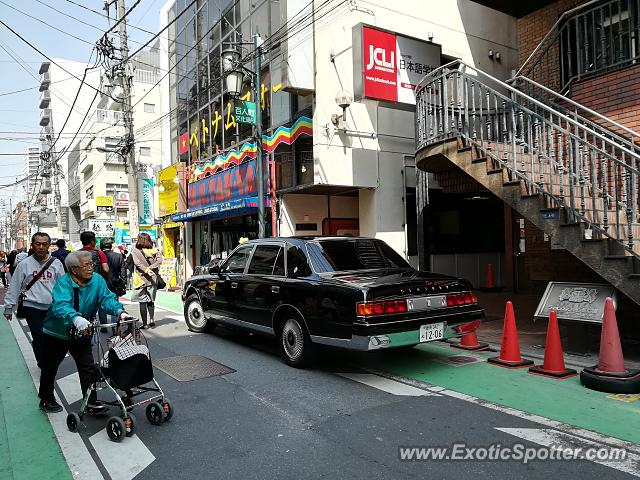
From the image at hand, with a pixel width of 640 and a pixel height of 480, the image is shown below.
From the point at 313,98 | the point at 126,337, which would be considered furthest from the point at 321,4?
the point at 126,337

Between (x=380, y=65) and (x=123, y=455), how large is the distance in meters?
10.1

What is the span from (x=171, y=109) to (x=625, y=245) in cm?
1937

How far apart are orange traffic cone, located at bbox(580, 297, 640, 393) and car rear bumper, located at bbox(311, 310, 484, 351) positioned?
5.02 ft

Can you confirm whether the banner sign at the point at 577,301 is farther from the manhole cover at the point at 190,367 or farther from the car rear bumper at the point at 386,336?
the manhole cover at the point at 190,367

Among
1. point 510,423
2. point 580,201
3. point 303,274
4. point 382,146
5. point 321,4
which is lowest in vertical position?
point 510,423

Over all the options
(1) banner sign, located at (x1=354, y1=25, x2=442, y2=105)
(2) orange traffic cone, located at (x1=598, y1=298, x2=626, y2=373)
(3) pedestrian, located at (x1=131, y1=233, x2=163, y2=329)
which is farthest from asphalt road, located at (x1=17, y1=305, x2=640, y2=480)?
(1) banner sign, located at (x1=354, y1=25, x2=442, y2=105)

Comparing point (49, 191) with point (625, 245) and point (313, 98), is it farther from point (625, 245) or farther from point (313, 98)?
point (625, 245)

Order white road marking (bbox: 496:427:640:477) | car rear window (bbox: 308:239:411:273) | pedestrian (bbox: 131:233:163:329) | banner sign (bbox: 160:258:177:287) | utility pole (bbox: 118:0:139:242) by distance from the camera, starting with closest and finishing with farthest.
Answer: white road marking (bbox: 496:427:640:477) < car rear window (bbox: 308:239:411:273) < pedestrian (bbox: 131:233:163:329) < banner sign (bbox: 160:258:177:287) < utility pole (bbox: 118:0:139:242)

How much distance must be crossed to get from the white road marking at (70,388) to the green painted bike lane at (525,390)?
3583mm

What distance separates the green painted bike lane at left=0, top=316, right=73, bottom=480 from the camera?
361 centimetres

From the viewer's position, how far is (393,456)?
3668mm

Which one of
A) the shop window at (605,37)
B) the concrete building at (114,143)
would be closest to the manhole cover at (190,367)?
the shop window at (605,37)

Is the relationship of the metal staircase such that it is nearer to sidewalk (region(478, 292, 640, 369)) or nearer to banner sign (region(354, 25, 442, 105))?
sidewalk (region(478, 292, 640, 369))

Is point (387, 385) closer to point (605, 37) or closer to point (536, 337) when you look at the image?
point (536, 337)
